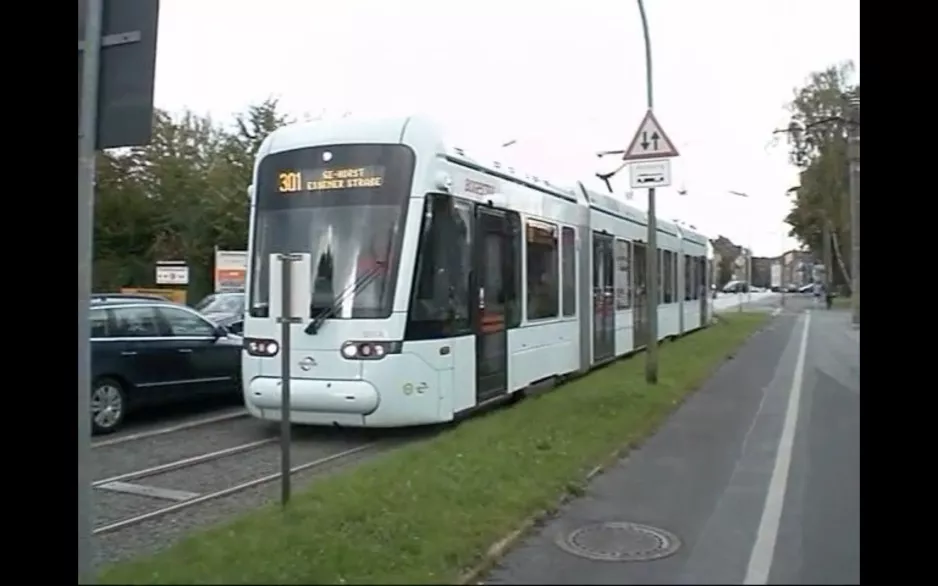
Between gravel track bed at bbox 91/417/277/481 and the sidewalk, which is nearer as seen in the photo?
the sidewalk

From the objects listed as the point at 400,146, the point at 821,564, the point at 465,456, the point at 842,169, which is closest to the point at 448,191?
the point at 400,146

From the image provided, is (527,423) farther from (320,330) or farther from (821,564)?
(821,564)

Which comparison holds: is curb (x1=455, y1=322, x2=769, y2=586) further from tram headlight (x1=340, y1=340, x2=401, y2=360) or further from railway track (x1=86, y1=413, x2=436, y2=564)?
tram headlight (x1=340, y1=340, x2=401, y2=360)

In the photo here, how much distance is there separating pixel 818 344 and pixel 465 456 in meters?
3.87

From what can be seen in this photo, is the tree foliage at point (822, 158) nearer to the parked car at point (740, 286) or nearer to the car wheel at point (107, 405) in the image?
the parked car at point (740, 286)

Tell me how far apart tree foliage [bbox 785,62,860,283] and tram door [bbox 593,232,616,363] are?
1126cm

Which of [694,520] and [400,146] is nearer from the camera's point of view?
[694,520]

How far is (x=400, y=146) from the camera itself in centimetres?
945

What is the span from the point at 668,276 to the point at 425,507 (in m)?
17.1

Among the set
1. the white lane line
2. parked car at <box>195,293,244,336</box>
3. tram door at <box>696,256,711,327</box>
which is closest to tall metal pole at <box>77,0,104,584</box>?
the white lane line

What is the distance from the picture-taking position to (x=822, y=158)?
372 centimetres

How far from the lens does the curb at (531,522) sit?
4.09m

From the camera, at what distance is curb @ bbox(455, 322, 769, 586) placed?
4.09m

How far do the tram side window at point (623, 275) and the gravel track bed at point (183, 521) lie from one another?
30.7 ft
